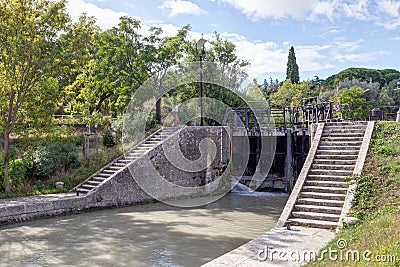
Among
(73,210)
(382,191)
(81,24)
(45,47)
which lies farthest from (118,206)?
(382,191)

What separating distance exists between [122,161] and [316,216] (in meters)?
9.15

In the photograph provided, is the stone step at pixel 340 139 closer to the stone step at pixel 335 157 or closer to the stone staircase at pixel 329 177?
the stone staircase at pixel 329 177

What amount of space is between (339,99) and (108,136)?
20728mm

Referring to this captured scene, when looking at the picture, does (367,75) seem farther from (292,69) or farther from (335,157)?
(335,157)

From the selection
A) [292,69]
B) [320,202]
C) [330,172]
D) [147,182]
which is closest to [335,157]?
[330,172]

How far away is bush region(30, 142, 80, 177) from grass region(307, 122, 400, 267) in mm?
11204

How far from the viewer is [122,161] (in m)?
15.3

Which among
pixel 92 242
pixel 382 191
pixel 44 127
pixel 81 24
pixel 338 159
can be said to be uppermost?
pixel 81 24

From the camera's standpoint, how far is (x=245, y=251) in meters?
6.59

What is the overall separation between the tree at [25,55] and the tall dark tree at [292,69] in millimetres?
37535

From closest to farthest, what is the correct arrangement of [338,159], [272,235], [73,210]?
[272,235]
[338,159]
[73,210]

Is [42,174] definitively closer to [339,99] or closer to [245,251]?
[245,251]

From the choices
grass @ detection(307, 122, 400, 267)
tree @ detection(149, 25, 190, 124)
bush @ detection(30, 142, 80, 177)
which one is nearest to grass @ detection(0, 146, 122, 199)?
bush @ detection(30, 142, 80, 177)

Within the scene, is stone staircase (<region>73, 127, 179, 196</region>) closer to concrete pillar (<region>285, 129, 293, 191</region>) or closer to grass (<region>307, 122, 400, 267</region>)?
concrete pillar (<region>285, 129, 293, 191</region>)
